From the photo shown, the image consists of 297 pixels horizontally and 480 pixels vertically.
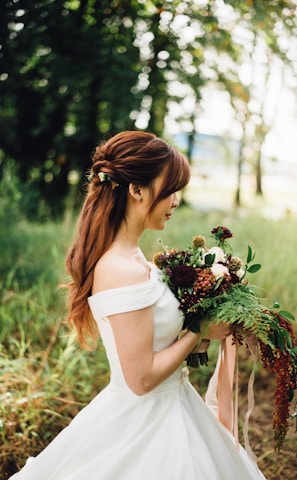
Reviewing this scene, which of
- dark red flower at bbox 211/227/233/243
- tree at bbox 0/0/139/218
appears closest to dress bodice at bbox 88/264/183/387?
dark red flower at bbox 211/227/233/243

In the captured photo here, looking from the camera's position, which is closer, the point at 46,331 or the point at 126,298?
the point at 126,298

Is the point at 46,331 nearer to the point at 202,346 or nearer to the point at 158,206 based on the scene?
the point at 202,346

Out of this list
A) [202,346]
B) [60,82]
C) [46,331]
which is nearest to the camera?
[202,346]

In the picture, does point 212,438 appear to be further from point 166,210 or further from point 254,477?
point 166,210

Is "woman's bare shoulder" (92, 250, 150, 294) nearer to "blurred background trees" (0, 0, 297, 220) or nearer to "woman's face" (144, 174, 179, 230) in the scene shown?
"woman's face" (144, 174, 179, 230)

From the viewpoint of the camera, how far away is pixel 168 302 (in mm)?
2002

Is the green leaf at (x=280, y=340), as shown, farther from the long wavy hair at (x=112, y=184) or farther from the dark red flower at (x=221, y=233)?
the long wavy hair at (x=112, y=184)

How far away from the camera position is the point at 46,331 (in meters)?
4.48

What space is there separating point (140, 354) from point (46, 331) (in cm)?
278

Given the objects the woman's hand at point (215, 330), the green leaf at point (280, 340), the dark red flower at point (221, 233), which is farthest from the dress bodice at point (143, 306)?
the green leaf at point (280, 340)

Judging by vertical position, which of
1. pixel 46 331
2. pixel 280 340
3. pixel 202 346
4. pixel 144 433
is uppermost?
pixel 280 340

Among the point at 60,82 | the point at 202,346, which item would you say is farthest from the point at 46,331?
the point at 60,82

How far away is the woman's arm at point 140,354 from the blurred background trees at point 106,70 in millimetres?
3946

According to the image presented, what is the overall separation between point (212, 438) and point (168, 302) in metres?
0.65
